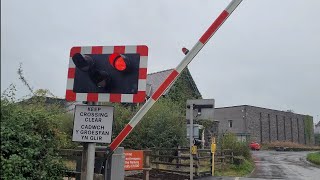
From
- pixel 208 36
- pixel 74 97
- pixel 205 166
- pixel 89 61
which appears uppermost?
pixel 208 36

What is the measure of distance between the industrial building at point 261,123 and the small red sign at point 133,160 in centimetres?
5396

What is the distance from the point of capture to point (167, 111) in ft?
72.8

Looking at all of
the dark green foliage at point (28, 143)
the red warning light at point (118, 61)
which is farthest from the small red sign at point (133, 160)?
the red warning light at point (118, 61)

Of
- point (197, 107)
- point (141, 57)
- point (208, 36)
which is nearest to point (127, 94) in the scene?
point (141, 57)

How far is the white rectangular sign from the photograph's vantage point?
4863mm

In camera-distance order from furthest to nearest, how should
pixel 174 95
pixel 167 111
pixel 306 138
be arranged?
pixel 306 138 < pixel 174 95 < pixel 167 111

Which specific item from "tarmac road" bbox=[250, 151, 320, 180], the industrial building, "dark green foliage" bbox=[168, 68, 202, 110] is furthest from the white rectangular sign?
the industrial building

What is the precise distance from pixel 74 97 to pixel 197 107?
34.4 feet

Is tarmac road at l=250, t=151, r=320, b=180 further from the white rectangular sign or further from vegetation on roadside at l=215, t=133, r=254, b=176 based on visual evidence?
the white rectangular sign

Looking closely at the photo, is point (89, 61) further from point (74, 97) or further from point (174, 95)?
point (174, 95)

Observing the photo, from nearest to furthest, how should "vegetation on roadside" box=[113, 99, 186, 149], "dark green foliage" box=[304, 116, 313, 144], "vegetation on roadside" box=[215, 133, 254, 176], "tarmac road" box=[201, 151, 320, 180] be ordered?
"tarmac road" box=[201, 151, 320, 180], "vegetation on roadside" box=[215, 133, 254, 176], "vegetation on roadside" box=[113, 99, 186, 149], "dark green foliage" box=[304, 116, 313, 144]

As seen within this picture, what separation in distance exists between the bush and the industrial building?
1413 inches

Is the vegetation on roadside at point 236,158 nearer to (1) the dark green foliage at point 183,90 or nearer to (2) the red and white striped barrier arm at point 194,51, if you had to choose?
(1) the dark green foliage at point 183,90

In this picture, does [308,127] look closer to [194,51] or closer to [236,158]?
[236,158]
